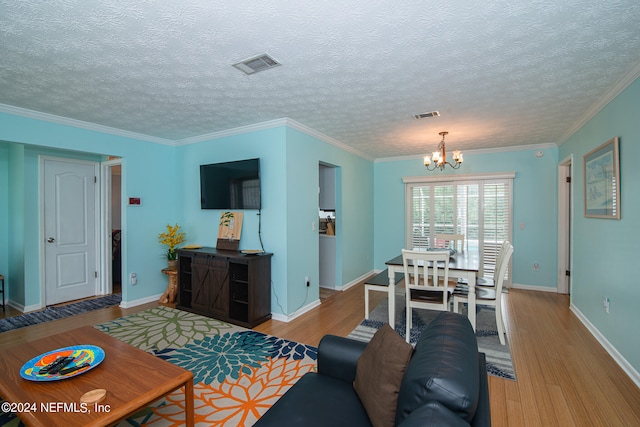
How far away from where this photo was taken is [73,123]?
3529mm

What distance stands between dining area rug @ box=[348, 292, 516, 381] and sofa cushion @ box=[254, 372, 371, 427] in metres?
1.55

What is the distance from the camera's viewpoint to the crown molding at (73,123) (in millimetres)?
3086

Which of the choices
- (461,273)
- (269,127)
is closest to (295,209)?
(269,127)

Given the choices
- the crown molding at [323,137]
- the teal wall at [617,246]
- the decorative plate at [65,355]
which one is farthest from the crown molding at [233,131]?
the teal wall at [617,246]

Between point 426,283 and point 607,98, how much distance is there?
2.44 m

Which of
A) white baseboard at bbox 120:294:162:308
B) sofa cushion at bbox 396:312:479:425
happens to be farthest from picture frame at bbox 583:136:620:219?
white baseboard at bbox 120:294:162:308

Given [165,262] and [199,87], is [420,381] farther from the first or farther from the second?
[165,262]

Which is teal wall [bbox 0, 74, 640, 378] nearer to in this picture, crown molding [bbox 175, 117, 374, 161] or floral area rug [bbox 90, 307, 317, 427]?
crown molding [bbox 175, 117, 374, 161]

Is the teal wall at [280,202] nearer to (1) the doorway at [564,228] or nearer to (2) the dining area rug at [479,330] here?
(2) the dining area rug at [479,330]

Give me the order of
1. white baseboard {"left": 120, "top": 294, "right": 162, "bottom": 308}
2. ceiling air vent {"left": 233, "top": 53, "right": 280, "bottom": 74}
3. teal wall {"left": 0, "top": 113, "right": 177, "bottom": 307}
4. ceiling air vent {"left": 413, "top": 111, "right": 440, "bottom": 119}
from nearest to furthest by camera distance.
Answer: ceiling air vent {"left": 233, "top": 53, "right": 280, "bottom": 74} → ceiling air vent {"left": 413, "top": 111, "right": 440, "bottom": 119} → teal wall {"left": 0, "top": 113, "right": 177, "bottom": 307} → white baseboard {"left": 120, "top": 294, "right": 162, "bottom": 308}

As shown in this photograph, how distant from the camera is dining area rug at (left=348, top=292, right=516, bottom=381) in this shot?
8.47 feet

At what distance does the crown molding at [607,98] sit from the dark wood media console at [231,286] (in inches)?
146

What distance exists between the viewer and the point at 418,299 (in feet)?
10.2

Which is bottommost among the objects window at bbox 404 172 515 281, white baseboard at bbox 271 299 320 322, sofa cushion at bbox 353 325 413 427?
white baseboard at bbox 271 299 320 322
